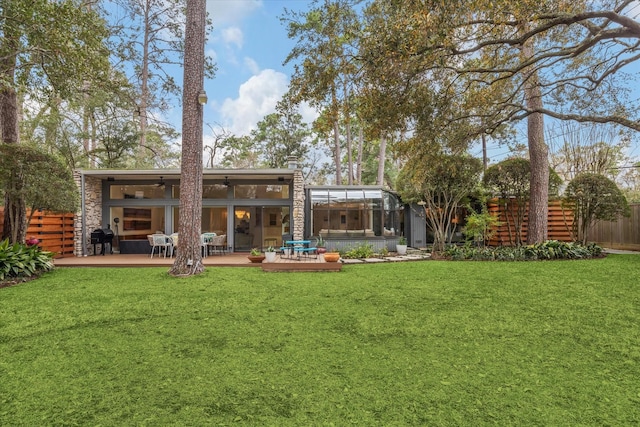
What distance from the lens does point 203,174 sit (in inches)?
456

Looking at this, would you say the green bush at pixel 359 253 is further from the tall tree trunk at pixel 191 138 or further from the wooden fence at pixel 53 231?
the wooden fence at pixel 53 231

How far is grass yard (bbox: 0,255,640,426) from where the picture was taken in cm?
218

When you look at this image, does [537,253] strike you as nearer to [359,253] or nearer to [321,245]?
[359,253]

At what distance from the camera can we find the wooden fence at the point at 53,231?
31.3 feet

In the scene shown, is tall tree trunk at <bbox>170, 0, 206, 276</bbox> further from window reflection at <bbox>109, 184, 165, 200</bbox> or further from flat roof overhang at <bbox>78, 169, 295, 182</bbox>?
window reflection at <bbox>109, 184, 165, 200</bbox>

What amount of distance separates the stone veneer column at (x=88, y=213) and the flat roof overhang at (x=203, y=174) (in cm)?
27

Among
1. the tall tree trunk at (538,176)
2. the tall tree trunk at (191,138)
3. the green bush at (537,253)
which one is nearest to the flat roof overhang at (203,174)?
the tall tree trunk at (191,138)

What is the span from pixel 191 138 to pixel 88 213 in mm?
6798

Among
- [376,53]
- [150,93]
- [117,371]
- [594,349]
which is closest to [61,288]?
[117,371]

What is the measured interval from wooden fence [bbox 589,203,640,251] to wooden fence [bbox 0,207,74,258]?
18269 millimetres

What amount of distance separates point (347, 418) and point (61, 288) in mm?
6245

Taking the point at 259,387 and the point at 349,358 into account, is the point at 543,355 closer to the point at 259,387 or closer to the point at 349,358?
the point at 349,358

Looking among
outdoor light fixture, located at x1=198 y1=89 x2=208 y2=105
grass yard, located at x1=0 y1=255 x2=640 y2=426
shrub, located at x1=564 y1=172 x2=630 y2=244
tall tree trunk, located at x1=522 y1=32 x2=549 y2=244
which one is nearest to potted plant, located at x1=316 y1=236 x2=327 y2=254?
grass yard, located at x1=0 y1=255 x2=640 y2=426

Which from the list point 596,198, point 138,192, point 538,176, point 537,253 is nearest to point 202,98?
point 138,192
